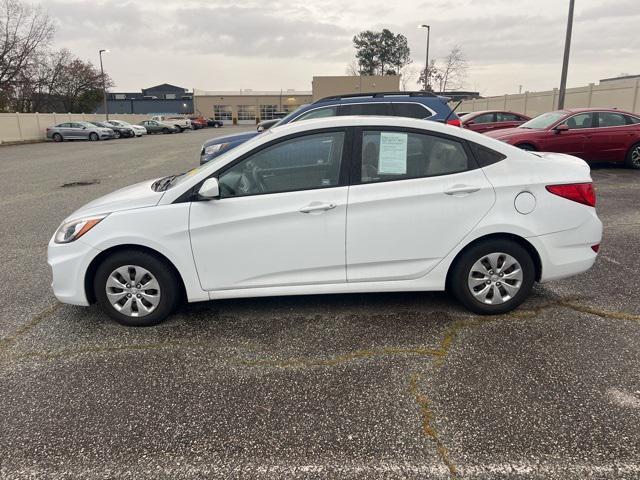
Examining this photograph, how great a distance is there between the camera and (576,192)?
3.55 metres

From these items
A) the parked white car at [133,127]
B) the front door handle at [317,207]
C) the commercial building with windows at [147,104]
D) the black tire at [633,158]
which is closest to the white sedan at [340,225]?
the front door handle at [317,207]

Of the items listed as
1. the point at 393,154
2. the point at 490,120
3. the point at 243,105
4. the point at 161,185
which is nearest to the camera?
the point at 393,154

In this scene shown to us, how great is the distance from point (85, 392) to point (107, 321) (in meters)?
1.02

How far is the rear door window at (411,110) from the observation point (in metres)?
7.52

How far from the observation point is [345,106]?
26.7 feet

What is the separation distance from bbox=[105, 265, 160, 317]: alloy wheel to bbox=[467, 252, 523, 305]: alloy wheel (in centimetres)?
260

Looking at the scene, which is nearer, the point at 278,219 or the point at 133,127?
the point at 278,219

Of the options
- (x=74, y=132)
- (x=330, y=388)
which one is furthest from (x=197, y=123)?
(x=330, y=388)

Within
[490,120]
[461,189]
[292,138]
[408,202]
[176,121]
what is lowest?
[408,202]

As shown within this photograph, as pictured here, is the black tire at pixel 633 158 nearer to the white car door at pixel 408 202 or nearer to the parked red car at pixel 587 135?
the parked red car at pixel 587 135

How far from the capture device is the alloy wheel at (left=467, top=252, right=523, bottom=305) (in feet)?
11.7

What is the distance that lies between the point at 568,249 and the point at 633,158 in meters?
9.64

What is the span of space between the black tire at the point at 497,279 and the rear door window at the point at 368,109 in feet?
15.7

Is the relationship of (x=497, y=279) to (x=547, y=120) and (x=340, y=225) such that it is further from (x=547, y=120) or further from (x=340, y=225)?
(x=547, y=120)
